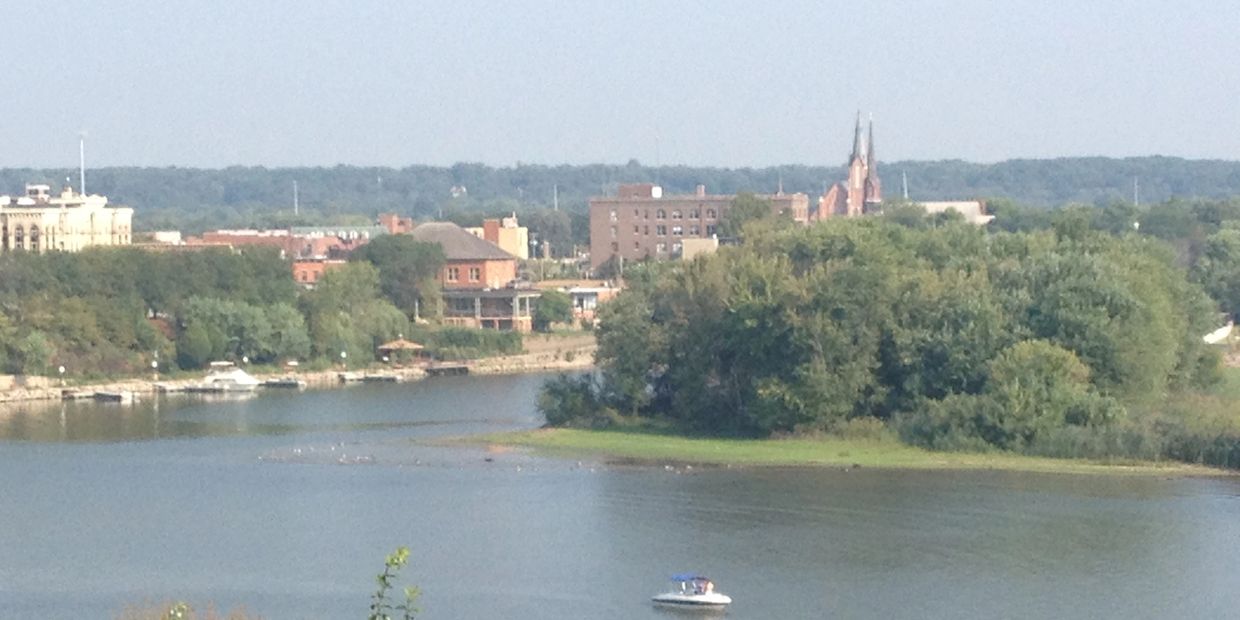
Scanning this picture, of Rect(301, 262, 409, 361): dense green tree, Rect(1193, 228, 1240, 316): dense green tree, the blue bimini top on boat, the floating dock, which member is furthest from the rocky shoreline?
the blue bimini top on boat

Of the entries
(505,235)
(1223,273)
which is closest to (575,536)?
(1223,273)

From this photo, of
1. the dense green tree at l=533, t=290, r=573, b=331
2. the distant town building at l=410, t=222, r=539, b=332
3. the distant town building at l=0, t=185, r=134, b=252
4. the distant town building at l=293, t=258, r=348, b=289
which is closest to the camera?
the distant town building at l=410, t=222, r=539, b=332

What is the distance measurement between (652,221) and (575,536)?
57726mm

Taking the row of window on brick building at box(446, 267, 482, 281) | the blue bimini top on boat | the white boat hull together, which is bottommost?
the white boat hull

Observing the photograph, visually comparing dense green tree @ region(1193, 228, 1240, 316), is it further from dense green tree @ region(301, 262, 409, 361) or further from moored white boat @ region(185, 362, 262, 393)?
moored white boat @ region(185, 362, 262, 393)

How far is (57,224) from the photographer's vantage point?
230 feet

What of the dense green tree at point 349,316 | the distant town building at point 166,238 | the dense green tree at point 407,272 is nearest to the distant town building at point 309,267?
the distant town building at point 166,238

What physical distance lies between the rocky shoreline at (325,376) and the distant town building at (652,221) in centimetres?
2136

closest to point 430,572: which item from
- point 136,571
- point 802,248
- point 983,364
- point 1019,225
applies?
point 136,571

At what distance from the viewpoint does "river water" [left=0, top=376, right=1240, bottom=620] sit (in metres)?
25.8

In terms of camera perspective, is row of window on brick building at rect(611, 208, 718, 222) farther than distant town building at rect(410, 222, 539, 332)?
Yes

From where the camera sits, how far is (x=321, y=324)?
60.6 meters

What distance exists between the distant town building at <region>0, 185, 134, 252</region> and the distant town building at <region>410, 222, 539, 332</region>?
936cm

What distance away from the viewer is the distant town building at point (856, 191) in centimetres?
10356
